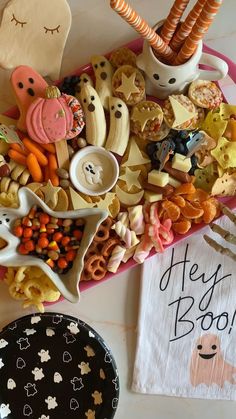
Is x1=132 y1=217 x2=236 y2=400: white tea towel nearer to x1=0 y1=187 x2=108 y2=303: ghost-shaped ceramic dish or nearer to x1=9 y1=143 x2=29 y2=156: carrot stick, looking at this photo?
x1=0 y1=187 x2=108 y2=303: ghost-shaped ceramic dish

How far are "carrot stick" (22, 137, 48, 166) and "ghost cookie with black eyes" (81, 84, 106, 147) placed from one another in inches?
2.5

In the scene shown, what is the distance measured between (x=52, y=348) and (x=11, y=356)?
56mm

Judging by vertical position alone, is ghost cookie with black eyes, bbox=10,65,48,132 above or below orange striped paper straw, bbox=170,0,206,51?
below

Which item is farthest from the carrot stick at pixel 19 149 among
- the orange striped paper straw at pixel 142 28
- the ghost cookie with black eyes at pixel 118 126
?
the orange striped paper straw at pixel 142 28

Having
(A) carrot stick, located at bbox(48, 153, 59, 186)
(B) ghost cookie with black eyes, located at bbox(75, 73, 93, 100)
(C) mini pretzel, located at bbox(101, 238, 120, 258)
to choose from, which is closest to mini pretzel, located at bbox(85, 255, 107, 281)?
(C) mini pretzel, located at bbox(101, 238, 120, 258)

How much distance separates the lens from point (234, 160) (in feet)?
2.43

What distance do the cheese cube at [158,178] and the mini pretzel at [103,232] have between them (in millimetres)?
78

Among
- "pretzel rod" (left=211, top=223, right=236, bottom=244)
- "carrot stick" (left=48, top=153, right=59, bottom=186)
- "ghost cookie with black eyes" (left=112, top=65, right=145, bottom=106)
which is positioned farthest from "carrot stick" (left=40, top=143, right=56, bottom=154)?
"pretzel rod" (left=211, top=223, right=236, bottom=244)

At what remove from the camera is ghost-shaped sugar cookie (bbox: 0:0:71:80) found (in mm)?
779

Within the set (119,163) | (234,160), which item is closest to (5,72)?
(119,163)

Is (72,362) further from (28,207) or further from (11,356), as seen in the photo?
(28,207)

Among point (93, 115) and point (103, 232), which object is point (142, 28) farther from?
point (103, 232)

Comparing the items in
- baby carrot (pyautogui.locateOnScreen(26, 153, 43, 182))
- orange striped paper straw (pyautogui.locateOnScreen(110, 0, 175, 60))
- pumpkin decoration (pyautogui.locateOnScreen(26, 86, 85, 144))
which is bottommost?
baby carrot (pyautogui.locateOnScreen(26, 153, 43, 182))

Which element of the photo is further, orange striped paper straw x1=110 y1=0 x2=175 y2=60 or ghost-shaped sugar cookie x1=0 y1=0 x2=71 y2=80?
ghost-shaped sugar cookie x1=0 y1=0 x2=71 y2=80
